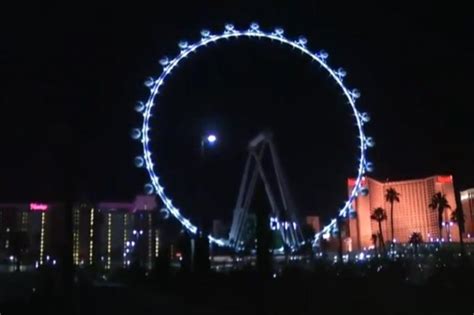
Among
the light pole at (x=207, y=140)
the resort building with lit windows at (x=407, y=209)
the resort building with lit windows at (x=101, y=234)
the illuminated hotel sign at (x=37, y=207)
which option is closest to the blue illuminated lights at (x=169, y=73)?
the light pole at (x=207, y=140)

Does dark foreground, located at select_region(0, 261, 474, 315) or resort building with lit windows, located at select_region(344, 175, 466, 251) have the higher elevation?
resort building with lit windows, located at select_region(344, 175, 466, 251)

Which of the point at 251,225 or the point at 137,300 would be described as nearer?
the point at 137,300

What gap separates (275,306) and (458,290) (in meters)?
4.76

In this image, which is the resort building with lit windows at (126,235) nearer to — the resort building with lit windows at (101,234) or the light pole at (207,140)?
the resort building with lit windows at (101,234)

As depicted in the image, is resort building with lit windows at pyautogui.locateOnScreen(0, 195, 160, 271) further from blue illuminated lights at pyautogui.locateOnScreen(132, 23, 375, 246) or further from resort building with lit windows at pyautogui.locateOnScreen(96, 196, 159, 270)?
blue illuminated lights at pyautogui.locateOnScreen(132, 23, 375, 246)

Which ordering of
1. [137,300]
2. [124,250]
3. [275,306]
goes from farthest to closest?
[124,250], [137,300], [275,306]

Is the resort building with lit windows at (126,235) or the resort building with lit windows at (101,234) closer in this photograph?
the resort building with lit windows at (101,234)

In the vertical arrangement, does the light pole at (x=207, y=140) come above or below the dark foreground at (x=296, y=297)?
above

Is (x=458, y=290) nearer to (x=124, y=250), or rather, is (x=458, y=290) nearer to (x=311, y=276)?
(x=311, y=276)

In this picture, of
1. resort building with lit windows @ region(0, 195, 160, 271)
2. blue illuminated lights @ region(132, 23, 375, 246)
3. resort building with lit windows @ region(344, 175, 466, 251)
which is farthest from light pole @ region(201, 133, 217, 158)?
resort building with lit windows @ region(344, 175, 466, 251)

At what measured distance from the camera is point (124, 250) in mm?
79750

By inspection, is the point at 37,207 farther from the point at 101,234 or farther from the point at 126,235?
the point at 126,235

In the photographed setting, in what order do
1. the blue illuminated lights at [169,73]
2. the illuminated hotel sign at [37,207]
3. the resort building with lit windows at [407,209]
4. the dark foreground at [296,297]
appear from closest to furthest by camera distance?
1. the dark foreground at [296,297]
2. the blue illuminated lights at [169,73]
3. the illuminated hotel sign at [37,207]
4. the resort building with lit windows at [407,209]

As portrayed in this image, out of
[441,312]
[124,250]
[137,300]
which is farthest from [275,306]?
[124,250]
